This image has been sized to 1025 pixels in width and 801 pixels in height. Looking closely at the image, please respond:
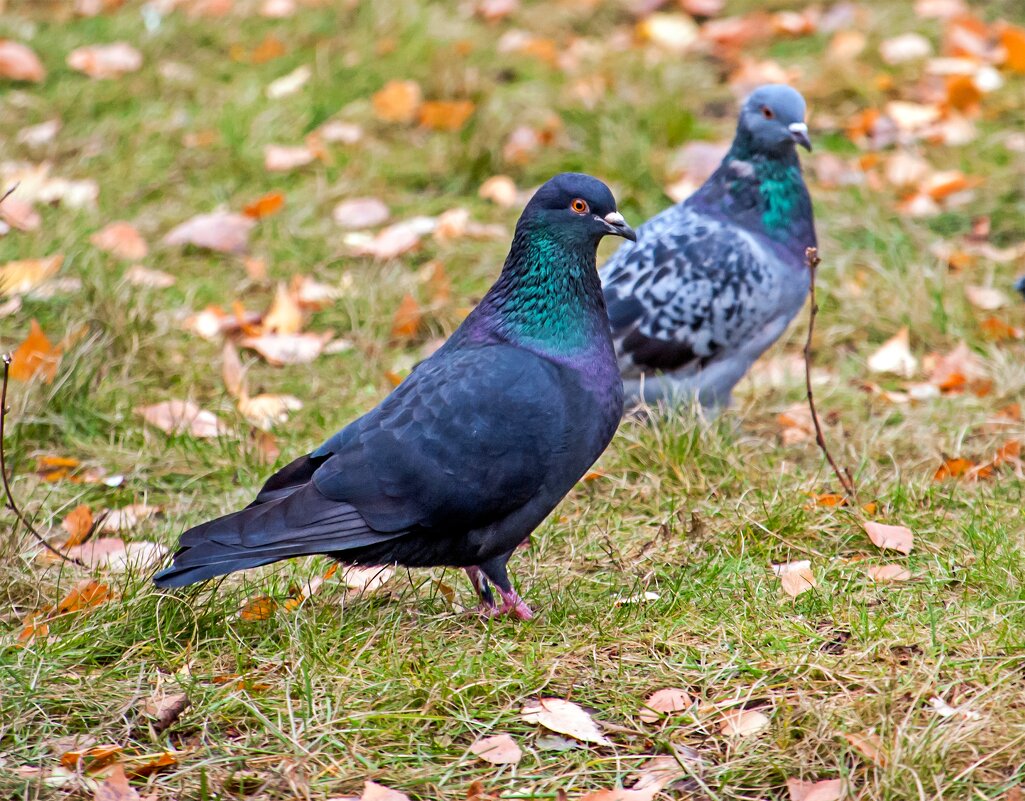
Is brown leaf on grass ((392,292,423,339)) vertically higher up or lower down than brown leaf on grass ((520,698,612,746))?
lower down

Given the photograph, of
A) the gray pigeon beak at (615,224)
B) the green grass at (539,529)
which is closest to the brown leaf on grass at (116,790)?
the green grass at (539,529)

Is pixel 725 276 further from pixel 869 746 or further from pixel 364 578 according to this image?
pixel 869 746

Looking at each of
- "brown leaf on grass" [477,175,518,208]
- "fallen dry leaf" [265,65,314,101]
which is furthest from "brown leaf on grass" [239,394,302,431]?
"fallen dry leaf" [265,65,314,101]

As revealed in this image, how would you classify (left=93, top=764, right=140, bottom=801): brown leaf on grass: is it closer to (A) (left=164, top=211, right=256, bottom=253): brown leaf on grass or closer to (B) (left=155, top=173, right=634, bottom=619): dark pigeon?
(B) (left=155, top=173, right=634, bottom=619): dark pigeon

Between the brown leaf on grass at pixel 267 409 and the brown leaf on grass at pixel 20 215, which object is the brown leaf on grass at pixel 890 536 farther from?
the brown leaf on grass at pixel 20 215

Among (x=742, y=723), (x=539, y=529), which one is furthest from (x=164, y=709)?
(x=539, y=529)

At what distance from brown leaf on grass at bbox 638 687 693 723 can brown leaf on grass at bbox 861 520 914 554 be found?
0.84 meters

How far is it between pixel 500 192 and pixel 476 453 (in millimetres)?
2979

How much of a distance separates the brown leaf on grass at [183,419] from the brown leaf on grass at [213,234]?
4.25ft

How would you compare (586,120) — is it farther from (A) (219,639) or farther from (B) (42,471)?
(A) (219,639)

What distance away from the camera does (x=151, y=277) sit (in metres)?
5.13

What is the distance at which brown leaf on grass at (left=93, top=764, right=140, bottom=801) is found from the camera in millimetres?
2449

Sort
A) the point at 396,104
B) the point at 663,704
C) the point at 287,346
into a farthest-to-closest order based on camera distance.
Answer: the point at 396,104 < the point at 287,346 < the point at 663,704

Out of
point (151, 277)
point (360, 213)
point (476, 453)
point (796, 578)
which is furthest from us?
point (360, 213)
